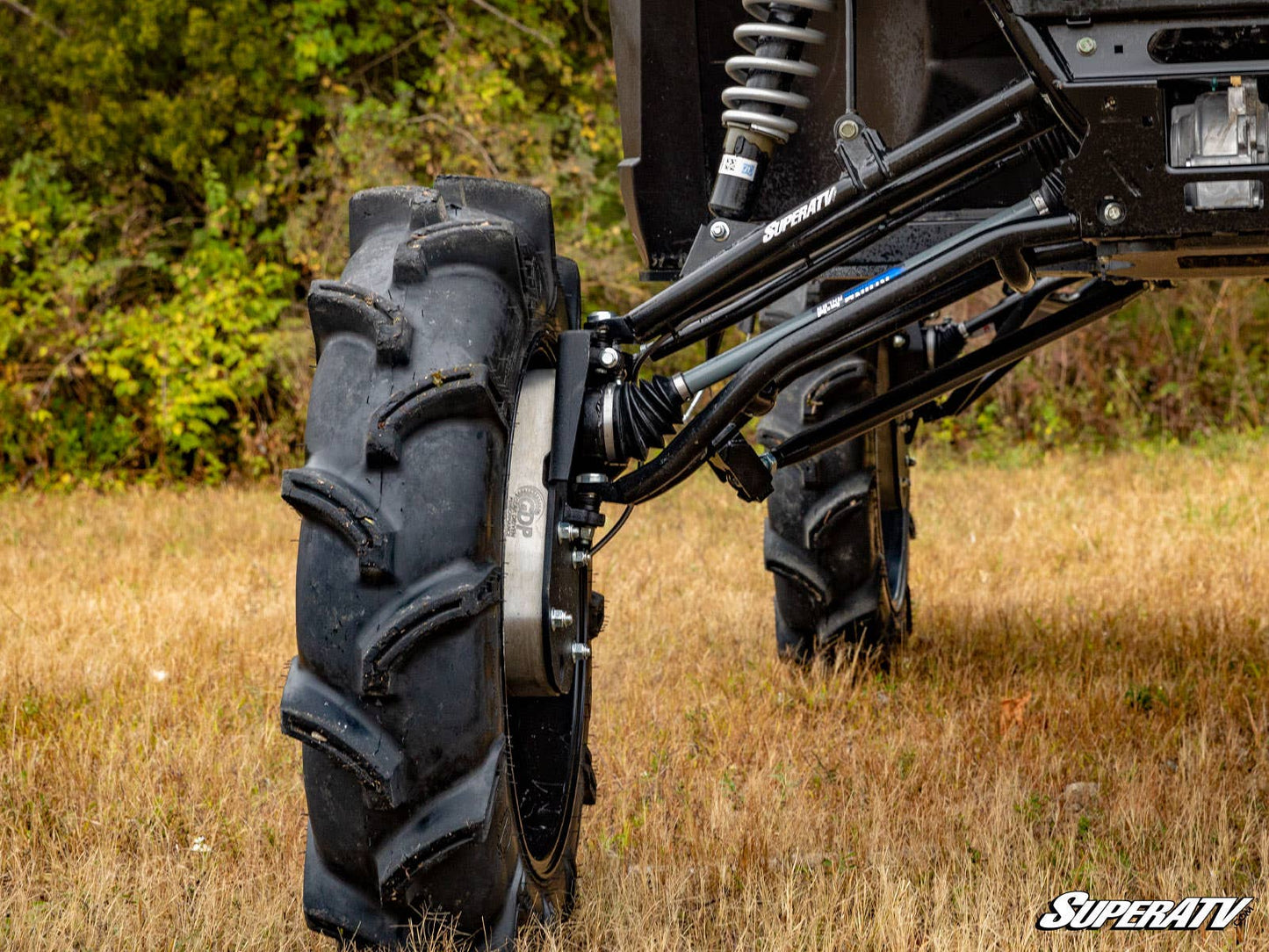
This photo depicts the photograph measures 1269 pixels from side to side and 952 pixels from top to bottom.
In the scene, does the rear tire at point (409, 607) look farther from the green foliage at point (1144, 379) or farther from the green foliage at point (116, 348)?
the green foliage at point (1144, 379)

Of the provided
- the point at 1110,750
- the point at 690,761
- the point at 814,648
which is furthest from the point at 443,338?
the point at 814,648

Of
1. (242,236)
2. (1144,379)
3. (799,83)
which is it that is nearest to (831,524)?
(799,83)

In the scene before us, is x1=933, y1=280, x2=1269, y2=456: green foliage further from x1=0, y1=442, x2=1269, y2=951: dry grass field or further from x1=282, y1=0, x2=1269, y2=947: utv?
x1=282, y1=0, x2=1269, y2=947: utv

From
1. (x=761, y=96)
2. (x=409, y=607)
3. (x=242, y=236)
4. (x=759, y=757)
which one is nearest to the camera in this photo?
(x=409, y=607)

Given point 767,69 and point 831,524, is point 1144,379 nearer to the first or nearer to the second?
point 831,524

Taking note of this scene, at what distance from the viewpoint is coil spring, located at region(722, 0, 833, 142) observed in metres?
2.46

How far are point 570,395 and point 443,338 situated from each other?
288mm

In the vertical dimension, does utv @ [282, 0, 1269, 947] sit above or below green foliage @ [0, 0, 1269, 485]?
below

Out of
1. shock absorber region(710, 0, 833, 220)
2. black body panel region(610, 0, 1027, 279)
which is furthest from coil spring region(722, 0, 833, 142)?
black body panel region(610, 0, 1027, 279)

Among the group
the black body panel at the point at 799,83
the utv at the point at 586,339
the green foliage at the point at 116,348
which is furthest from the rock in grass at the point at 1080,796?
the green foliage at the point at 116,348

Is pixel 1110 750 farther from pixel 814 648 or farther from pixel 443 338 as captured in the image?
pixel 443 338

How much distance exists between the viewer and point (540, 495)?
2.38 m

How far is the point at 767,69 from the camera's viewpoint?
2.49 meters

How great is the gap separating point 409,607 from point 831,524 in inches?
90.6
